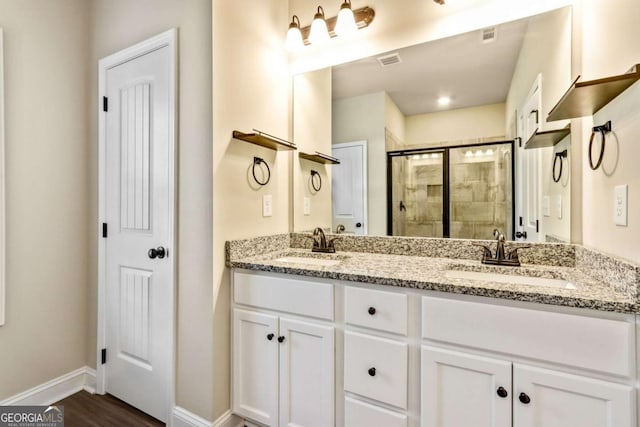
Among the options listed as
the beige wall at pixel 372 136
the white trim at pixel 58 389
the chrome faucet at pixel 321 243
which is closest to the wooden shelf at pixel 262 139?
the beige wall at pixel 372 136

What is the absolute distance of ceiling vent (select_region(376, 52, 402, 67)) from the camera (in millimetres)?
1801

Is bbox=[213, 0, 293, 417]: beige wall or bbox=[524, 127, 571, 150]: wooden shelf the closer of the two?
bbox=[524, 127, 571, 150]: wooden shelf

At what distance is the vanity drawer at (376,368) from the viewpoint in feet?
3.93

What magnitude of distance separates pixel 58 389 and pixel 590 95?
3.07 metres

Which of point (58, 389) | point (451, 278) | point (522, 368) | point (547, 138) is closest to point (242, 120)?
point (451, 278)

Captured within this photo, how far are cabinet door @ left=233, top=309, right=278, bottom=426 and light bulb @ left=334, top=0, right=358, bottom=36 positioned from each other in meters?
1.63

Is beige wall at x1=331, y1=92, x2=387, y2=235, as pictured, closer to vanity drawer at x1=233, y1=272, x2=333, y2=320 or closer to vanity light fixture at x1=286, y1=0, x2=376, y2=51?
vanity light fixture at x1=286, y1=0, x2=376, y2=51

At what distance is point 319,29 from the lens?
5.93 feet

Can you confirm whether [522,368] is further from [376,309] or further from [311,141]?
[311,141]

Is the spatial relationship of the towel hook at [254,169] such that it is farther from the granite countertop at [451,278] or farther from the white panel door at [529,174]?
the white panel door at [529,174]

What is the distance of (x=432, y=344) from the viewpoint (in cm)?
114

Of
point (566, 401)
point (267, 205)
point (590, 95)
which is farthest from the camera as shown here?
point (267, 205)

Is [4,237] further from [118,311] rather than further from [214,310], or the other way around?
[214,310]

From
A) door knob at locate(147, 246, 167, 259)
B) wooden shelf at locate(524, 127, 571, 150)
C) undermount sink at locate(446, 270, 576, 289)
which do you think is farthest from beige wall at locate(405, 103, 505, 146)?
door knob at locate(147, 246, 167, 259)
